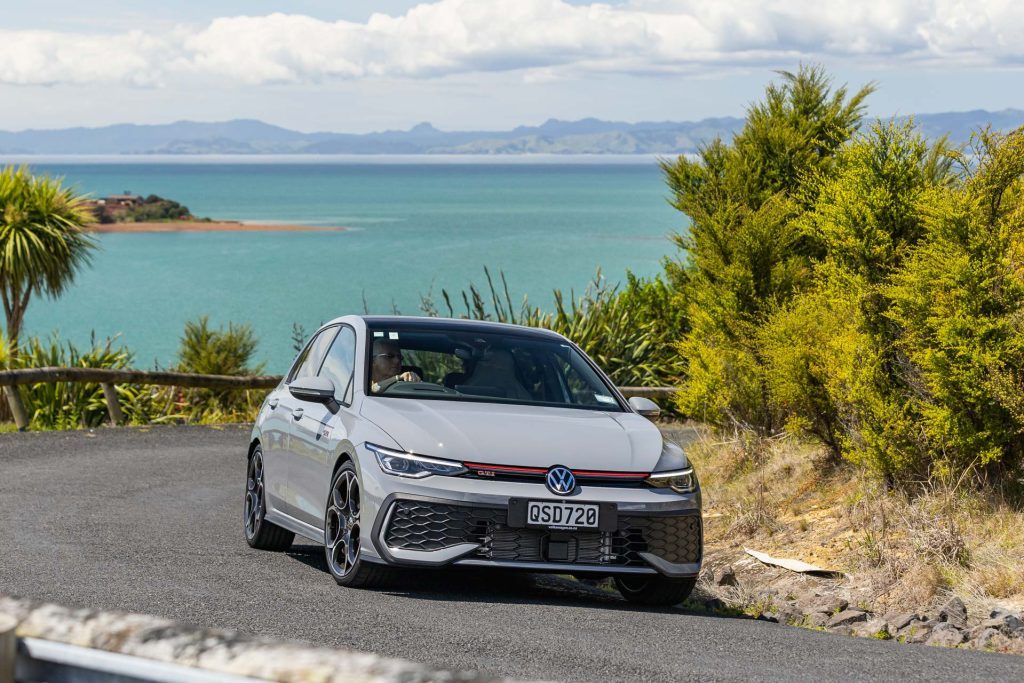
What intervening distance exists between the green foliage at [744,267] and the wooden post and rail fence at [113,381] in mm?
2814

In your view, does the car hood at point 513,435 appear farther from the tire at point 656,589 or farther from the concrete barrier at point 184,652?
the concrete barrier at point 184,652

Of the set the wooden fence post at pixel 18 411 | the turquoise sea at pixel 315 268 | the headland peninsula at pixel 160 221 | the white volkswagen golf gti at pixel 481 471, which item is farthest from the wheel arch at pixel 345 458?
the headland peninsula at pixel 160 221

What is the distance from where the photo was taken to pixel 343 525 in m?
8.53

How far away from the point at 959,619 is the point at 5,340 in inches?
652

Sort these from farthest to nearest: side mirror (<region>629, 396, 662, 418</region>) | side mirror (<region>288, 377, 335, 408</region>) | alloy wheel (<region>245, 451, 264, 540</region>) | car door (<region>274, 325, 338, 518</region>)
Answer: alloy wheel (<region>245, 451, 264, 540</region>)
car door (<region>274, 325, 338, 518</region>)
side mirror (<region>629, 396, 662, 418</region>)
side mirror (<region>288, 377, 335, 408</region>)

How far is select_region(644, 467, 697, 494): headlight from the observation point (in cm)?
826

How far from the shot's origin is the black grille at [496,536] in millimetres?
7984

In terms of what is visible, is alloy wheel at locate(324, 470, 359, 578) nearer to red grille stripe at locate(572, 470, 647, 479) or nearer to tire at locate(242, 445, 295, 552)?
red grille stripe at locate(572, 470, 647, 479)

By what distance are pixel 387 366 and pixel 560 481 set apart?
1.80 metres

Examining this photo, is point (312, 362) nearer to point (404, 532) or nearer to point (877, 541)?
point (404, 532)

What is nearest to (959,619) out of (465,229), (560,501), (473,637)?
(560,501)

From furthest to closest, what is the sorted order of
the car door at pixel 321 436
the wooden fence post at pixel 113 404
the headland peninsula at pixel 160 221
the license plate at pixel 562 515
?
the headland peninsula at pixel 160 221, the wooden fence post at pixel 113 404, the car door at pixel 321 436, the license plate at pixel 562 515

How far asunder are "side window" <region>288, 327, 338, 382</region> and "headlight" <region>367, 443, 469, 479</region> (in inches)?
88.3

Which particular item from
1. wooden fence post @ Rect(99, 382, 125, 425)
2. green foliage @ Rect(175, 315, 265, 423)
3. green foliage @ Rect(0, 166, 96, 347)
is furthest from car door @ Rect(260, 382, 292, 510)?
green foliage @ Rect(0, 166, 96, 347)
